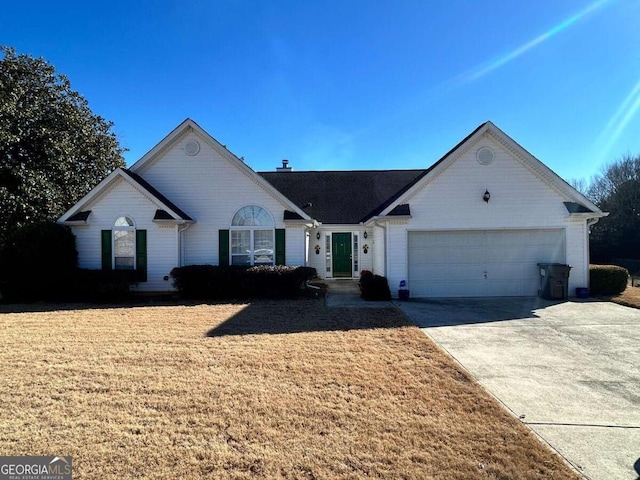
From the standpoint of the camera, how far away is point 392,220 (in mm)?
11992

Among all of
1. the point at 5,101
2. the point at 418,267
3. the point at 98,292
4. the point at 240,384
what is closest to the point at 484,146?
the point at 418,267

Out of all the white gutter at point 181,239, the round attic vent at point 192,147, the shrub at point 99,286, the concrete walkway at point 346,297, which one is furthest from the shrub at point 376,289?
the shrub at point 99,286

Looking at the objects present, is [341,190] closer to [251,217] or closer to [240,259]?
[251,217]

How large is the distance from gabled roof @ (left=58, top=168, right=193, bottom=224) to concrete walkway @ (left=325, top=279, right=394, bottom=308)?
6330 mm

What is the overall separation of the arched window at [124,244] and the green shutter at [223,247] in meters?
3.16

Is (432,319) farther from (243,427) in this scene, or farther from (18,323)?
(18,323)

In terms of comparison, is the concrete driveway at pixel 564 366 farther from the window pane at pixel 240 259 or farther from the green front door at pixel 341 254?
the green front door at pixel 341 254

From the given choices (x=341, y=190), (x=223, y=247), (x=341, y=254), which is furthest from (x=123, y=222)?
(x=341, y=190)

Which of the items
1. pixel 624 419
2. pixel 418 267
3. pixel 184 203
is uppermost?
pixel 184 203

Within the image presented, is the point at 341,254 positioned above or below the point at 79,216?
below

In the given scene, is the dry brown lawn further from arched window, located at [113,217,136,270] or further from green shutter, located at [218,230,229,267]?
Answer: green shutter, located at [218,230,229,267]

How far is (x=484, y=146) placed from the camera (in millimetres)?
11953

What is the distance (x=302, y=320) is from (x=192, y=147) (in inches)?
354

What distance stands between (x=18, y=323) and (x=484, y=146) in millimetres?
14986
